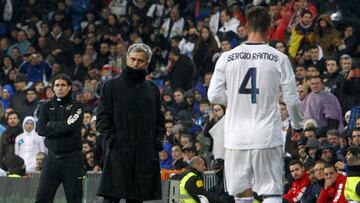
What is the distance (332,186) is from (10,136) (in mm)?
8786

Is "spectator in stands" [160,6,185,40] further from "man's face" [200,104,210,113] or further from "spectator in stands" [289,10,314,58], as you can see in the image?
"man's face" [200,104,210,113]

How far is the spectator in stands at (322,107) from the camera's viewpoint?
20438 mm

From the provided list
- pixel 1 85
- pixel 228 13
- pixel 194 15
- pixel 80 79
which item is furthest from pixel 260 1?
pixel 1 85

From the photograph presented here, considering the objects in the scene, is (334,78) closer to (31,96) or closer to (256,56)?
(31,96)

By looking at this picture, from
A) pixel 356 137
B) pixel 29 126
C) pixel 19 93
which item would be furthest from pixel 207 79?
pixel 356 137

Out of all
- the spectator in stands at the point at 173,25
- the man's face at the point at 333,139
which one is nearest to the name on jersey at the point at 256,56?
the man's face at the point at 333,139

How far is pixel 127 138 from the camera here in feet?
41.5

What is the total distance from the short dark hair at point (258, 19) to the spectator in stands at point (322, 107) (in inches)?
362

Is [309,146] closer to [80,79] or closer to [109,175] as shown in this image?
[109,175]

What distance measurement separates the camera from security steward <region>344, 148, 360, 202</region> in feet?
50.0

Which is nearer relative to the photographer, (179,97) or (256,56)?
(256,56)

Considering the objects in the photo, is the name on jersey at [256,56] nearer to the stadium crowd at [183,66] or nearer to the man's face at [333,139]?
the stadium crowd at [183,66]

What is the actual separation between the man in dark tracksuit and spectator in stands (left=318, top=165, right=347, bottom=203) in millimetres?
3219

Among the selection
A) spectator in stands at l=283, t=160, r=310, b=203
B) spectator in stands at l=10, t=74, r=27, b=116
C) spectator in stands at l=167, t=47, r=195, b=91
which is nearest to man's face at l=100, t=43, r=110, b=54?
spectator in stands at l=10, t=74, r=27, b=116
